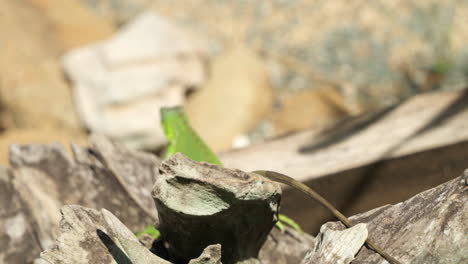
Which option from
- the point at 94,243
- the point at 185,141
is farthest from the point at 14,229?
the point at 94,243

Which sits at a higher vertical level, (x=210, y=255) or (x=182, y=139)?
(x=182, y=139)

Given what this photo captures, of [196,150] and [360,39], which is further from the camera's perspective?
[360,39]

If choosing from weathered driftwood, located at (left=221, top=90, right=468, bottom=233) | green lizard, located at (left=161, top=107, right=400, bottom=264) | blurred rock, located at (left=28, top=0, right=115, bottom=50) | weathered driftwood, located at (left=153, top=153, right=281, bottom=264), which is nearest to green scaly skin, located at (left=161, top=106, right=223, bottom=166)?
green lizard, located at (left=161, top=107, right=400, bottom=264)

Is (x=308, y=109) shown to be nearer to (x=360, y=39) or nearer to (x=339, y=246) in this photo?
(x=360, y=39)

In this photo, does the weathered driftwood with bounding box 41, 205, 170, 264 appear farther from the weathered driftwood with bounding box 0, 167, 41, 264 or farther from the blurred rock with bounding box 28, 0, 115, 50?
the blurred rock with bounding box 28, 0, 115, 50

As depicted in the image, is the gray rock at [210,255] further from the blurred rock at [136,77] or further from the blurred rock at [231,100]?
the blurred rock at [136,77]

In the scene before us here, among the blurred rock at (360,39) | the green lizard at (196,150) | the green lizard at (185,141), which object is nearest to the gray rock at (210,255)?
the green lizard at (196,150)

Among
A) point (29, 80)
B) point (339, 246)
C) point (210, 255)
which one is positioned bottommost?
point (339, 246)

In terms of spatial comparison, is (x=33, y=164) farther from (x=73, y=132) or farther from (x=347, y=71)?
(x=347, y=71)
